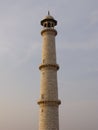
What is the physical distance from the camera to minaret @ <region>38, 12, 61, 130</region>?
1296 inches

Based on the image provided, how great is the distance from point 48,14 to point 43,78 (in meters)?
9.92

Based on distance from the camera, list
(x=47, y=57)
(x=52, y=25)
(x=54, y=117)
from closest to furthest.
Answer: (x=54, y=117)
(x=47, y=57)
(x=52, y=25)

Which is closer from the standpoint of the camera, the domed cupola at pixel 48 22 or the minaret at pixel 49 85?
the minaret at pixel 49 85

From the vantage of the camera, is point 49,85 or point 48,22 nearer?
point 49,85

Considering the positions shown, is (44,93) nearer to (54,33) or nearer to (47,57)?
(47,57)

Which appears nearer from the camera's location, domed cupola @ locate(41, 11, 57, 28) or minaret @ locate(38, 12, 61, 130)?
minaret @ locate(38, 12, 61, 130)

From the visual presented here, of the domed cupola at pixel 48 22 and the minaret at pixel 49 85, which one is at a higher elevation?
the domed cupola at pixel 48 22

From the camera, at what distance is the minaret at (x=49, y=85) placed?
32906mm

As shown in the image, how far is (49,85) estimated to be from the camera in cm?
3381

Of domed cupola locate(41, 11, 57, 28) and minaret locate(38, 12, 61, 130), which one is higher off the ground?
domed cupola locate(41, 11, 57, 28)

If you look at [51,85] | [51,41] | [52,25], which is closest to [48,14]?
[52,25]

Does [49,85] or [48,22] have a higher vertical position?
[48,22]

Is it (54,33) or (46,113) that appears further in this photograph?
(54,33)

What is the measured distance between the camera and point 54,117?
33.0 m
